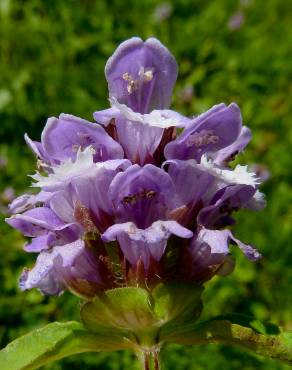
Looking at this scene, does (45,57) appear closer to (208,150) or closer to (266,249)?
(266,249)

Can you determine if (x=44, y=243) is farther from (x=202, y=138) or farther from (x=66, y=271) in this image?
(x=202, y=138)

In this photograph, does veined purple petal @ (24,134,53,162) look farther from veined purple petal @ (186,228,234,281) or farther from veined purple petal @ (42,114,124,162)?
veined purple petal @ (186,228,234,281)

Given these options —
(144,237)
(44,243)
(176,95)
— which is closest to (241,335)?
(144,237)

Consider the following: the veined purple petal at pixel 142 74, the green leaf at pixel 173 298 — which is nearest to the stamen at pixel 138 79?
the veined purple petal at pixel 142 74

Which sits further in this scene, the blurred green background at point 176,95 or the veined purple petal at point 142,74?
the blurred green background at point 176,95

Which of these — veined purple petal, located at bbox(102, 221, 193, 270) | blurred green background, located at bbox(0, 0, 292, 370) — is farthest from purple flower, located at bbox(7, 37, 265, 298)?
blurred green background, located at bbox(0, 0, 292, 370)

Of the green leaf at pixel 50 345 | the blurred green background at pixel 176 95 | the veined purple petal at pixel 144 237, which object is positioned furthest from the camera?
the blurred green background at pixel 176 95

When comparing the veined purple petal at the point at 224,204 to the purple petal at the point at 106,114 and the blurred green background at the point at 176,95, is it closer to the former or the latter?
the purple petal at the point at 106,114

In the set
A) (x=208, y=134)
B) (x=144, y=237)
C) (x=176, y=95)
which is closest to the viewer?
(x=144, y=237)
